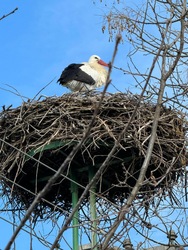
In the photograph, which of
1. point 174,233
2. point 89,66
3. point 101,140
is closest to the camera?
point 174,233

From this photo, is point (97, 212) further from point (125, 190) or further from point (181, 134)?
point (181, 134)

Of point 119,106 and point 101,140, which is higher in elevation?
point 119,106

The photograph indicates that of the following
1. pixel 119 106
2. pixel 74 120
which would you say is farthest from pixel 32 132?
pixel 119 106

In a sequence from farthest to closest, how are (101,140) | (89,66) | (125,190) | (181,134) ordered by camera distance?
(89,66) < (125,190) < (181,134) < (101,140)

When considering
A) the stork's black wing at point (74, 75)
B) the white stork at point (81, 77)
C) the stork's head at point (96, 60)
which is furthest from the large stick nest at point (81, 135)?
the stork's head at point (96, 60)

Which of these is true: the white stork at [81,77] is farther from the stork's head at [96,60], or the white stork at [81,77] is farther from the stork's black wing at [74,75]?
the stork's head at [96,60]

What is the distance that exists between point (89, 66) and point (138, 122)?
2.62 meters

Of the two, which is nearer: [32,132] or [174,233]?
[174,233]

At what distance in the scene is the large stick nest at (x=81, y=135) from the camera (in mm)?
5648

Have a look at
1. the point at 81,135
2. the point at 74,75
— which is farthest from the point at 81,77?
the point at 81,135

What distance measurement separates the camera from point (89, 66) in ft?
26.9

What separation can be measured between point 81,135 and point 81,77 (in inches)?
81.0

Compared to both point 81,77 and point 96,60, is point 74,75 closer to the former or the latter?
point 81,77

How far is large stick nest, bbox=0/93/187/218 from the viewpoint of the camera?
18.5ft
